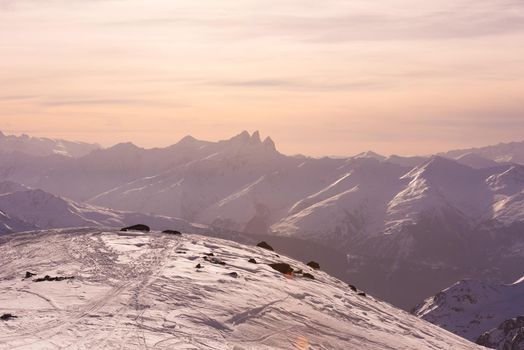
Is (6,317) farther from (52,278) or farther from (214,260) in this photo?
(214,260)

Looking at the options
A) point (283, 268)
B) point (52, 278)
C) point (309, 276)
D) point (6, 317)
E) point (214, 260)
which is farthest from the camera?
point (309, 276)

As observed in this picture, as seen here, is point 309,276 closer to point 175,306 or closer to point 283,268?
point 283,268

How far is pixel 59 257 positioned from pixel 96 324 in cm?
2622

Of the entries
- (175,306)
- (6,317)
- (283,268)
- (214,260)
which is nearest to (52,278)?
(175,306)

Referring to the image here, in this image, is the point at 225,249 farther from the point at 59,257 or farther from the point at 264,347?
the point at 264,347

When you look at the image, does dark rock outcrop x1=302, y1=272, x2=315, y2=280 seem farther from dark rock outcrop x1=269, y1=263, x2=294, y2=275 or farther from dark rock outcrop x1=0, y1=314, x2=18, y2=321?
dark rock outcrop x1=0, y1=314, x2=18, y2=321

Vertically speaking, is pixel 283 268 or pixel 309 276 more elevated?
pixel 283 268

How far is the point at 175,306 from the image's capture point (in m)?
41.2

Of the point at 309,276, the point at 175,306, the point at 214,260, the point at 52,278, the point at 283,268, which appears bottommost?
the point at 309,276

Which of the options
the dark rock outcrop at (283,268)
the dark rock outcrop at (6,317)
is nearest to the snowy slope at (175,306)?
the dark rock outcrop at (6,317)

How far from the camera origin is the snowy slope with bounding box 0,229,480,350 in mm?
Result: 34688

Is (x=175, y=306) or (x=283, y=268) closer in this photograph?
(x=175, y=306)

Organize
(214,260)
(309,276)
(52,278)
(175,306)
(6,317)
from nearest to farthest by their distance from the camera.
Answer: (6,317) < (175,306) < (52,278) < (214,260) < (309,276)

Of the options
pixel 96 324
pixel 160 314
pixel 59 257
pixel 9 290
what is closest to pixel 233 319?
pixel 160 314
